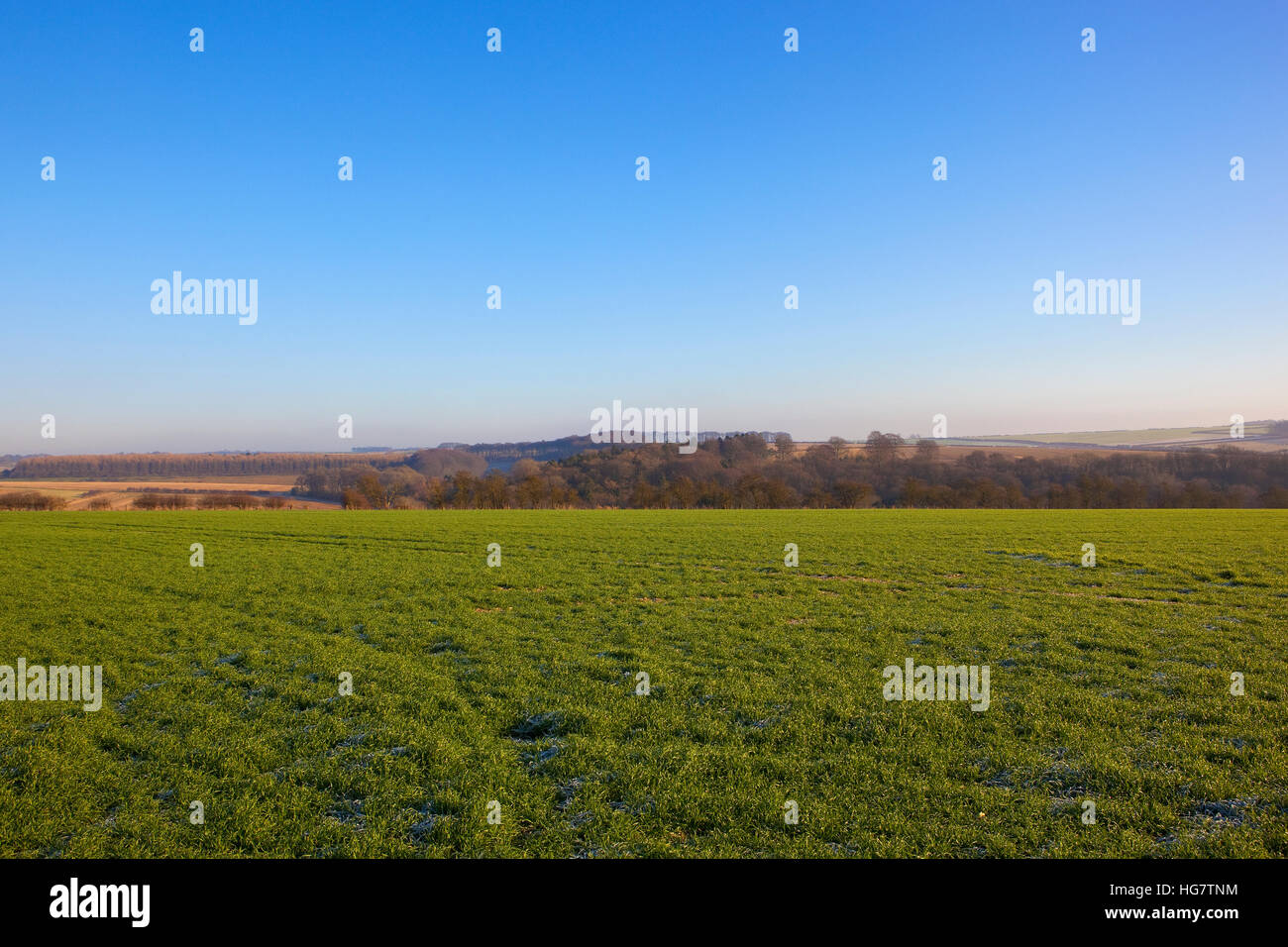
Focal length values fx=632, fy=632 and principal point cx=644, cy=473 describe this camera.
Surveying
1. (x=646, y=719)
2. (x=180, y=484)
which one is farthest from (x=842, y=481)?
(x=180, y=484)

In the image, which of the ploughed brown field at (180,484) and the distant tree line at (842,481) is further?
the ploughed brown field at (180,484)

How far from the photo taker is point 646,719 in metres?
8.35

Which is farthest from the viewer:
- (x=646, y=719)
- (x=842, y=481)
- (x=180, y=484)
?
(x=180, y=484)

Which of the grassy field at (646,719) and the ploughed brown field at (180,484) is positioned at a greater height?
the ploughed brown field at (180,484)

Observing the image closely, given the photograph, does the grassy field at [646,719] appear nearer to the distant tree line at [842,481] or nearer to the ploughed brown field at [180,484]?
the distant tree line at [842,481]

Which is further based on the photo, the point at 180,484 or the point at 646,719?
the point at 180,484

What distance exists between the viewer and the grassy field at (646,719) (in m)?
5.69

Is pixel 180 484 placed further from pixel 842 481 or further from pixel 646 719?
pixel 646 719

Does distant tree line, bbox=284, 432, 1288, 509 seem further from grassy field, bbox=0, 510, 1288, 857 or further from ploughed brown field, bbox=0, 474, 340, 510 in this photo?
grassy field, bbox=0, 510, 1288, 857

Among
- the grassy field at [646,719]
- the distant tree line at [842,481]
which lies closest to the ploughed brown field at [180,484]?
the distant tree line at [842,481]

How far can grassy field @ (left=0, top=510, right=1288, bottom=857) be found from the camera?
5.69 m
